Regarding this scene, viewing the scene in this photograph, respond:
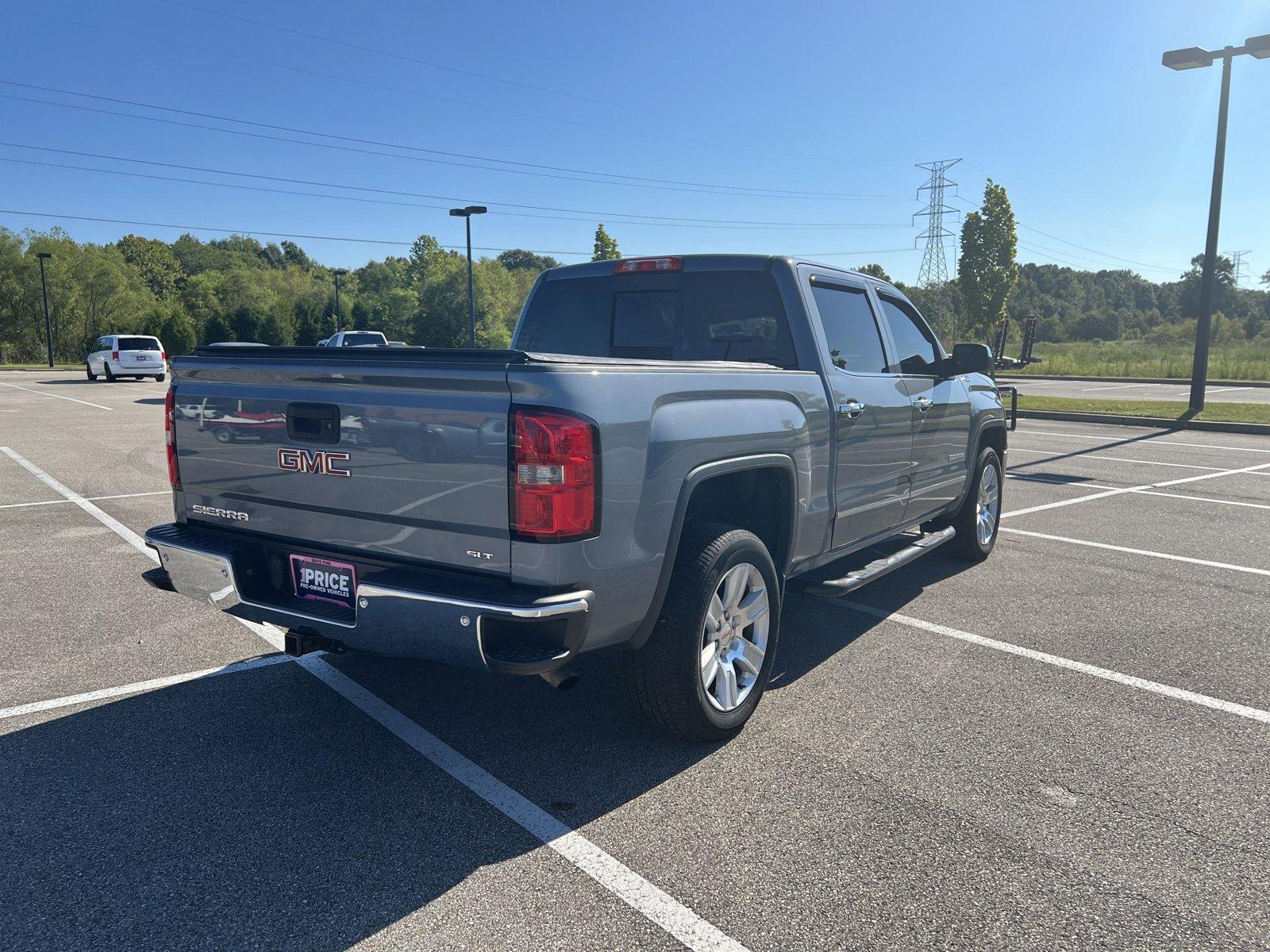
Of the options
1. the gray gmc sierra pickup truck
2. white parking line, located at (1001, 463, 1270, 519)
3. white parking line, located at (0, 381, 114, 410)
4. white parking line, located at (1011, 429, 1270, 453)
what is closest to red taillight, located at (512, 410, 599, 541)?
the gray gmc sierra pickup truck

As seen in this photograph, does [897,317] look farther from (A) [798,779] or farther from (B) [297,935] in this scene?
(B) [297,935]

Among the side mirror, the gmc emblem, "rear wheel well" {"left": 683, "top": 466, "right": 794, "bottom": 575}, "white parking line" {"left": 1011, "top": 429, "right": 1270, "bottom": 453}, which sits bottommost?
"white parking line" {"left": 1011, "top": 429, "right": 1270, "bottom": 453}

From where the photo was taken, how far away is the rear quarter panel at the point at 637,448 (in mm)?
2848

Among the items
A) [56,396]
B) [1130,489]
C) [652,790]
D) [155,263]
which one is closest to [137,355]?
[56,396]

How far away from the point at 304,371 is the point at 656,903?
2188mm

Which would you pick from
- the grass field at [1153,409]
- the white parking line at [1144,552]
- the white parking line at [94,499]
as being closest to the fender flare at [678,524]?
the white parking line at [1144,552]

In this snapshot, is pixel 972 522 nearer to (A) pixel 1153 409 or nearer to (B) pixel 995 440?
(B) pixel 995 440

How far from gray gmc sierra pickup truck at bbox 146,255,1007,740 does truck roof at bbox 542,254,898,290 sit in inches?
0.7

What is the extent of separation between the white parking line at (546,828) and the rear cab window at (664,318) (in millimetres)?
2155

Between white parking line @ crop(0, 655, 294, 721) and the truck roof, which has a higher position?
the truck roof

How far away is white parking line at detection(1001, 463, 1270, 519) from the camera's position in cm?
889

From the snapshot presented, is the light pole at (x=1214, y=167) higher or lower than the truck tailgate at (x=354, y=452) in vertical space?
higher

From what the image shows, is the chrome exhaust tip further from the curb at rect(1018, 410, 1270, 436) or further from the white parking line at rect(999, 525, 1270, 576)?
the curb at rect(1018, 410, 1270, 436)

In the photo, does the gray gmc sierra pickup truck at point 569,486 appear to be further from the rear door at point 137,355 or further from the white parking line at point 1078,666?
the rear door at point 137,355
